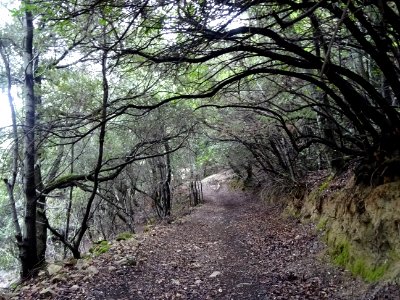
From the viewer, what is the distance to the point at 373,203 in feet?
16.7

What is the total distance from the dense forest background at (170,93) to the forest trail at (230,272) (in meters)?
1.63

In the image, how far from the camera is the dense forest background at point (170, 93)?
4305mm

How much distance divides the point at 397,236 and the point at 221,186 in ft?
81.9

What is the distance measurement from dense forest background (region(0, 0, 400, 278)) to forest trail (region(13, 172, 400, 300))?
1629 millimetres

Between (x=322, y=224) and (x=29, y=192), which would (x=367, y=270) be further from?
(x=29, y=192)

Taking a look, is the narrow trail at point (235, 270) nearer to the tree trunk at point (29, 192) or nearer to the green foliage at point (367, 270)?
the green foliage at point (367, 270)

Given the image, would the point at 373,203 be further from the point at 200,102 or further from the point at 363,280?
the point at 200,102

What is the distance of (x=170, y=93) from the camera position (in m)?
7.09

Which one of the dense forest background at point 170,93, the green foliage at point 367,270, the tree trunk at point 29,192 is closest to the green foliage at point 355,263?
the green foliage at point 367,270

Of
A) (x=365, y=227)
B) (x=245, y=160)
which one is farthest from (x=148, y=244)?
(x=245, y=160)

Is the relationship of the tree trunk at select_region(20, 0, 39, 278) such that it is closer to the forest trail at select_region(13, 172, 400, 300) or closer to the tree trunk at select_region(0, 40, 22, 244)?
the tree trunk at select_region(0, 40, 22, 244)

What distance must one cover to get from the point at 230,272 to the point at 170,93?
3.76m

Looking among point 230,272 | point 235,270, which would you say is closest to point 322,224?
point 235,270

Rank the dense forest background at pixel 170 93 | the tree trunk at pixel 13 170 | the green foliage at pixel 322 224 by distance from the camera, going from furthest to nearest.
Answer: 1. the tree trunk at pixel 13 170
2. the green foliage at pixel 322 224
3. the dense forest background at pixel 170 93
